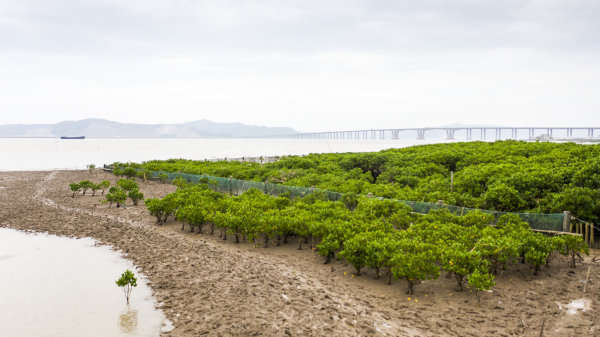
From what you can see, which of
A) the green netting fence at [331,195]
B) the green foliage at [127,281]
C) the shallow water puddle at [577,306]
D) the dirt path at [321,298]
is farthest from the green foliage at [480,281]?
the green foliage at [127,281]

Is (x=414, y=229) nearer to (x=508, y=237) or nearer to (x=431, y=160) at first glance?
(x=508, y=237)

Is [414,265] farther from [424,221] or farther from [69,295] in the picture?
[69,295]

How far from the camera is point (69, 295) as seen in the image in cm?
973

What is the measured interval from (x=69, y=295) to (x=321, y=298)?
6644 mm

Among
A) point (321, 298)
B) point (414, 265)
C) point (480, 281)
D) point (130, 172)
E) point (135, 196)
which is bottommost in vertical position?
point (321, 298)

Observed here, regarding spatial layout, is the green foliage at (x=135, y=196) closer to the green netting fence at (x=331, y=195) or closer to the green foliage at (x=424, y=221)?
→ the green foliage at (x=424, y=221)

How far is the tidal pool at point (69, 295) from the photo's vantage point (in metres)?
7.95

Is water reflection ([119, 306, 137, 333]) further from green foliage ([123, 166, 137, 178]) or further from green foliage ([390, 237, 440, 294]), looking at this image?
green foliage ([123, 166, 137, 178])

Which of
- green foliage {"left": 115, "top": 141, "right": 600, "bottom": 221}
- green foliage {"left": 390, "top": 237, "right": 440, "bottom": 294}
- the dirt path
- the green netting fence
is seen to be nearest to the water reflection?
the dirt path

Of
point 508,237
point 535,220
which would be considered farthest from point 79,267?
point 535,220

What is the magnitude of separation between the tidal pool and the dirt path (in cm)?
56

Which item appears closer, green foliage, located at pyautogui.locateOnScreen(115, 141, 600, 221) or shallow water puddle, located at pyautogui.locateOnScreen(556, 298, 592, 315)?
shallow water puddle, located at pyautogui.locateOnScreen(556, 298, 592, 315)

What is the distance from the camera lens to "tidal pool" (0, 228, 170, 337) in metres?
7.95

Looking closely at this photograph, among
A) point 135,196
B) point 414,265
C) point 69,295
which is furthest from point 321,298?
point 135,196
